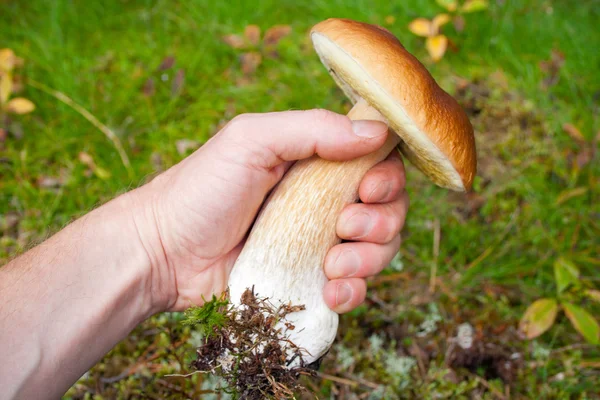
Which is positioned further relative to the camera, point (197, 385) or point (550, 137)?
point (550, 137)

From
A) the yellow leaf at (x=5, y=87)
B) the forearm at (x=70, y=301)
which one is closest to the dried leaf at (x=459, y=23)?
the forearm at (x=70, y=301)

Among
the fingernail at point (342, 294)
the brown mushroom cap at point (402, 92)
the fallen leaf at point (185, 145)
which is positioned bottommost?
the fallen leaf at point (185, 145)

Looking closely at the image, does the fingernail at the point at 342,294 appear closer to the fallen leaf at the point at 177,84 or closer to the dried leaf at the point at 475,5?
the fallen leaf at the point at 177,84

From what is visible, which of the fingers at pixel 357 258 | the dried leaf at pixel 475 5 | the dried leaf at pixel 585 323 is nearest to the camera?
the fingers at pixel 357 258

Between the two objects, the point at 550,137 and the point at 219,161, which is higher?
the point at 219,161

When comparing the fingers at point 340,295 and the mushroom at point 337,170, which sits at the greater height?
the mushroom at point 337,170

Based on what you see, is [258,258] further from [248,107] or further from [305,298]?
[248,107]

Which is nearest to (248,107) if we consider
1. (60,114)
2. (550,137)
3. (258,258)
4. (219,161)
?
(60,114)
